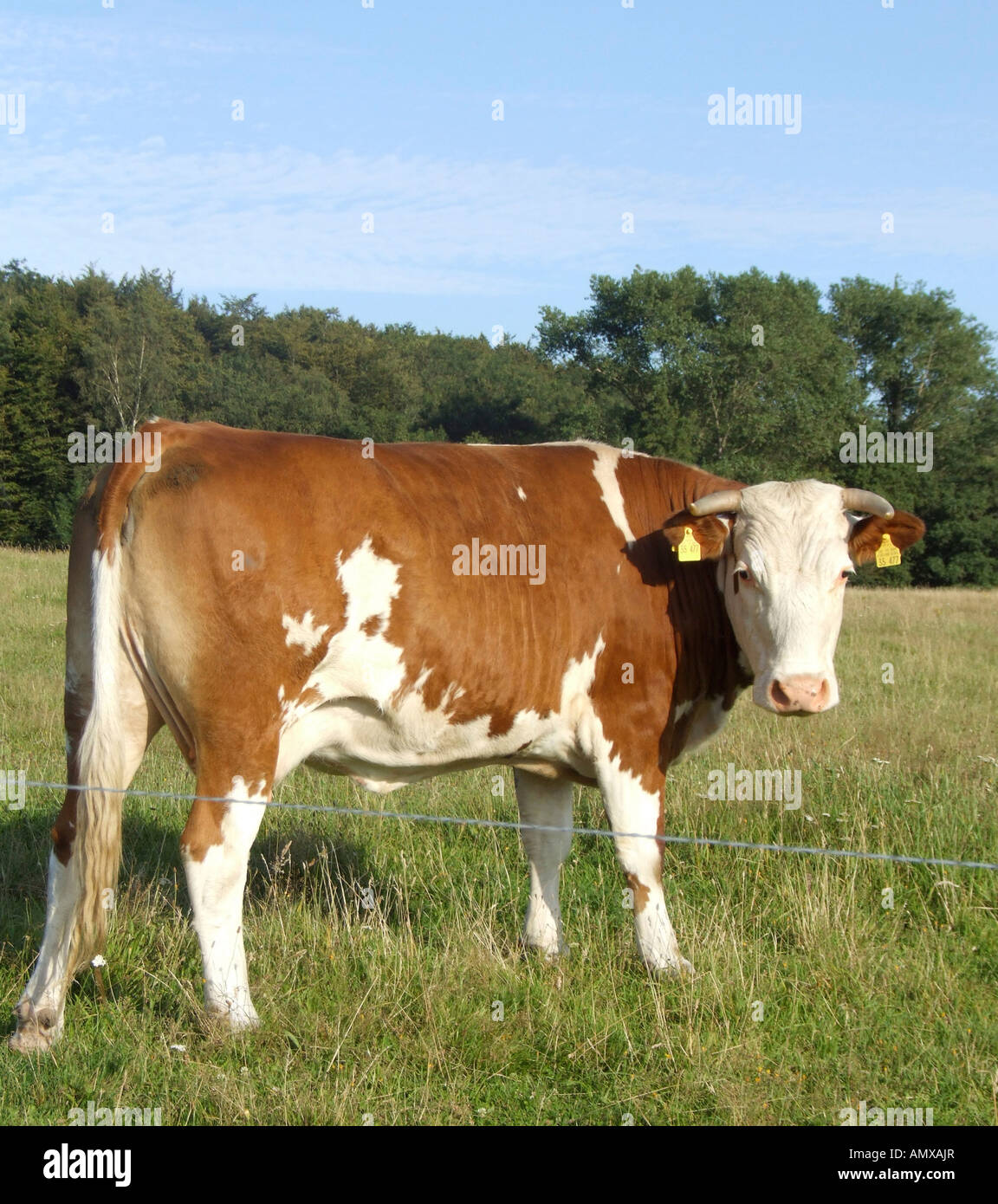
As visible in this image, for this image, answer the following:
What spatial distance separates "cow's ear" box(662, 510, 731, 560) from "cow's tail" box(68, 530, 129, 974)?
244cm

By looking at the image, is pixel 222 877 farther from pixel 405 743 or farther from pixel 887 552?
pixel 887 552

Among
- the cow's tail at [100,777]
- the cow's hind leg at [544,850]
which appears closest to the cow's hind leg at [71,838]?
the cow's tail at [100,777]

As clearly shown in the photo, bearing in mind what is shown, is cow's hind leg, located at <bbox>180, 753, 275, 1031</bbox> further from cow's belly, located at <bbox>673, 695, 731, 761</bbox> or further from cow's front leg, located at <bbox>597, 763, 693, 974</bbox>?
cow's belly, located at <bbox>673, 695, 731, 761</bbox>

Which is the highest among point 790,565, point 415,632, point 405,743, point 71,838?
point 790,565

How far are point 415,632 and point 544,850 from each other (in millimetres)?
1595

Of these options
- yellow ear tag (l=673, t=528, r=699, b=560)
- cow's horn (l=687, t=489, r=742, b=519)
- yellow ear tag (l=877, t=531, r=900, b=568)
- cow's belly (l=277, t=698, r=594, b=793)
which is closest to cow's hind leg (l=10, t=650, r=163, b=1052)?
cow's belly (l=277, t=698, r=594, b=793)

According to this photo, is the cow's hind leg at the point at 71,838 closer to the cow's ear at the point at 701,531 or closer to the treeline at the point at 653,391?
the cow's ear at the point at 701,531

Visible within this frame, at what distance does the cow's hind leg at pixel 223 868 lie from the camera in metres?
4.06

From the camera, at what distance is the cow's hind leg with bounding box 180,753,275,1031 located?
13.3 ft

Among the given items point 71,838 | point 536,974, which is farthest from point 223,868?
point 536,974

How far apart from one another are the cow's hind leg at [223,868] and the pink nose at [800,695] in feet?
7.02

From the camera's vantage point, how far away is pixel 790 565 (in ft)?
15.6

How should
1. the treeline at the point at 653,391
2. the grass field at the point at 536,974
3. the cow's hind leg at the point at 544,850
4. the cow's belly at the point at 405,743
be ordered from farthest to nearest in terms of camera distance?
the treeline at the point at 653,391 → the cow's hind leg at the point at 544,850 → the cow's belly at the point at 405,743 → the grass field at the point at 536,974
